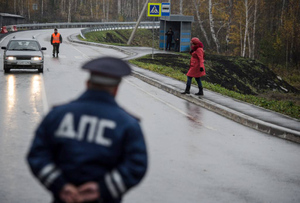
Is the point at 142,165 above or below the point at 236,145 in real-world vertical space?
above

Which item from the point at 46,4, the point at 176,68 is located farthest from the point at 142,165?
the point at 46,4


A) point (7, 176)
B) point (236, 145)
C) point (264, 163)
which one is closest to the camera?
point (7, 176)

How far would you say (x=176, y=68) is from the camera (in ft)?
93.1

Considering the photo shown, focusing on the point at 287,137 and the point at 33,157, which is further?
the point at 287,137

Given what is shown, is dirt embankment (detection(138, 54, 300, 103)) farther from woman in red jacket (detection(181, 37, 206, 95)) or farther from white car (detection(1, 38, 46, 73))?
woman in red jacket (detection(181, 37, 206, 95))

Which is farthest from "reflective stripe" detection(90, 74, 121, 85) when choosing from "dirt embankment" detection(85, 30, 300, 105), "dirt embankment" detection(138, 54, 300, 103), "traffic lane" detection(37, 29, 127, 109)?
"dirt embankment" detection(138, 54, 300, 103)

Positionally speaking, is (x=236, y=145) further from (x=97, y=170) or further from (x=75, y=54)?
(x=75, y=54)

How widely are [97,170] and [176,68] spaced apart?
25.4m

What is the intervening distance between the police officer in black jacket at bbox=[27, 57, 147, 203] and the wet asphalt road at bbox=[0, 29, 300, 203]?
132 inches

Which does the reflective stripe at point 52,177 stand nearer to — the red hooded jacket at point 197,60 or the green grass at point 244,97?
the green grass at point 244,97

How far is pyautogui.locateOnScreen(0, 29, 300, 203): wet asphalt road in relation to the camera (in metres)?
6.91

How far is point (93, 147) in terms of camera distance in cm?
318

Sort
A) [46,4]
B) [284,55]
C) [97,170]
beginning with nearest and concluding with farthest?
[97,170]
[284,55]
[46,4]

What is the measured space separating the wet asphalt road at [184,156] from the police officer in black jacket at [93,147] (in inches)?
132
